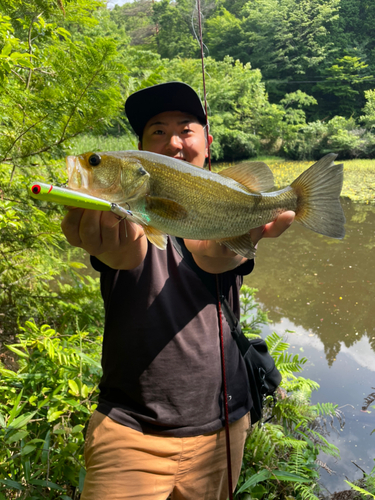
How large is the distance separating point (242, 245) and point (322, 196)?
0.44 m

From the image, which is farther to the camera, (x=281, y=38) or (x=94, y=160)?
(x=281, y=38)

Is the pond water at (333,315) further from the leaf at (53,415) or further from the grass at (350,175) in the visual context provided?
the grass at (350,175)

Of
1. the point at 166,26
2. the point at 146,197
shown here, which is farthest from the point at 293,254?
the point at 166,26

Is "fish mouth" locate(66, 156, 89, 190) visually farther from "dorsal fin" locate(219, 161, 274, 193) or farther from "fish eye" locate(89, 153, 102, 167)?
"dorsal fin" locate(219, 161, 274, 193)

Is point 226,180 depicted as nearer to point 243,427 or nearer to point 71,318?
point 243,427

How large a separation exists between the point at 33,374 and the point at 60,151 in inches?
75.8

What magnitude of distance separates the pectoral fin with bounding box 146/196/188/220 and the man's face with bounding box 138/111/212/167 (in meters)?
0.71

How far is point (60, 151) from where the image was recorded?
9.17ft

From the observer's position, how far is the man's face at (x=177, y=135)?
1839 millimetres

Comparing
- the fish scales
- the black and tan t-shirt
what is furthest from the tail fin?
the black and tan t-shirt

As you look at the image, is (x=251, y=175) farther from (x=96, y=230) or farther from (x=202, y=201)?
(x=96, y=230)

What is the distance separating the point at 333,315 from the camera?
581 cm

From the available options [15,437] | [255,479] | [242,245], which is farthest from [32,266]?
[255,479]

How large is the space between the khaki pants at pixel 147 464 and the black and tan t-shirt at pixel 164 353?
54 millimetres
